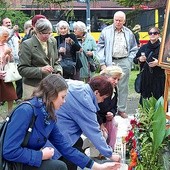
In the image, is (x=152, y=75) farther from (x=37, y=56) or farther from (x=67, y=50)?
(x=37, y=56)

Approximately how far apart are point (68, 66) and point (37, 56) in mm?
1958

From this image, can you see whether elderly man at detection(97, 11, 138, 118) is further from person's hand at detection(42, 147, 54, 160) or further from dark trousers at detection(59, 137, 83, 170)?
person's hand at detection(42, 147, 54, 160)

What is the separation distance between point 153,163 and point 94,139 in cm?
58

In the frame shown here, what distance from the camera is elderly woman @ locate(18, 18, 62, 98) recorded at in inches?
247

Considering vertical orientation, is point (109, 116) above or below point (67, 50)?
below

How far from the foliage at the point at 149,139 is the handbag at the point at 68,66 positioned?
3.50 meters

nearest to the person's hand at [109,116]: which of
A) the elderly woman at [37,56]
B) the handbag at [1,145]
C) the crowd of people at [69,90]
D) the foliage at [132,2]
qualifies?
the crowd of people at [69,90]

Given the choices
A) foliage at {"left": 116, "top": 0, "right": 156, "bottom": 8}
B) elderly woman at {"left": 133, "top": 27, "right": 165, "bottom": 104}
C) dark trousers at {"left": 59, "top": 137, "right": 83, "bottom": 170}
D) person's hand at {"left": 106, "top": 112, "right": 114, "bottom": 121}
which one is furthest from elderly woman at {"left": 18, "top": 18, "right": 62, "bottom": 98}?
foliage at {"left": 116, "top": 0, "right": 156, "bottom": 8}

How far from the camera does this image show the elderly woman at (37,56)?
6270mm

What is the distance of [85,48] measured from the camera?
9.38m

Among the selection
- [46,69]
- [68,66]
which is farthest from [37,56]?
[68,66]

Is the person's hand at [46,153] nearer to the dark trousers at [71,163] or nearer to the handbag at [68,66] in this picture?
the dark trousers at [71,163]

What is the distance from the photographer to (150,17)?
22.1 m

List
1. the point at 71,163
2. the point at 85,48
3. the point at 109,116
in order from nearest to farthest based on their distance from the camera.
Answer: the point at 71,163 → the point at 109,116 → the point at 85,48
